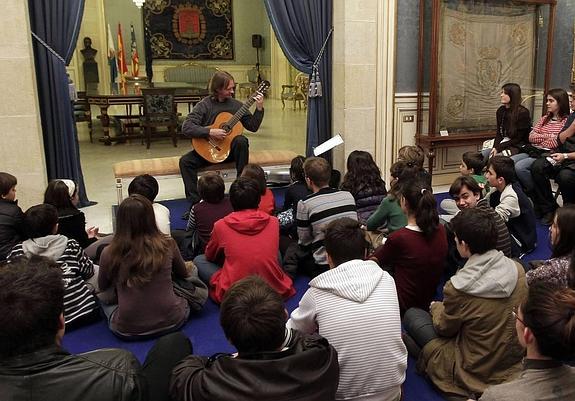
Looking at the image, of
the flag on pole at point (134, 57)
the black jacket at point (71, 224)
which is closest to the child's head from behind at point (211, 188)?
the black jacket at point (71, 224)

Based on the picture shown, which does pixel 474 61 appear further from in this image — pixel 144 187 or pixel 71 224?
pixel 71 224

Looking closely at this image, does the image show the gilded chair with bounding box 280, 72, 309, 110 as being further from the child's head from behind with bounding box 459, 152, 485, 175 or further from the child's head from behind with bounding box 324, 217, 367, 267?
the child's head from behind with bounding box 324, 217, 367, 267

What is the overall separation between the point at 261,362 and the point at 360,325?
0.55 m

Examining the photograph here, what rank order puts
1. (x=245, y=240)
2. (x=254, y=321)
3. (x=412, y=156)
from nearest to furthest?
(x=254, y=321), (x=245, y=240), (x=412, y=156)

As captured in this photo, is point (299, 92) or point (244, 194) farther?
point (299, 92)

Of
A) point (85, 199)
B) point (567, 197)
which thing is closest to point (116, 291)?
point (85, 199)

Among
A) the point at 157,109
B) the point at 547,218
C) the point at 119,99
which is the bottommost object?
the point at 547,218

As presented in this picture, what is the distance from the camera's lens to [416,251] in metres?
2.50

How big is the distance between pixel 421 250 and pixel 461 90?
3376 millimetres

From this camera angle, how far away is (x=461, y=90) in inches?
213

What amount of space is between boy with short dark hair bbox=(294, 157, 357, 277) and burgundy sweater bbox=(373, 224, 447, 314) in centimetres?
54

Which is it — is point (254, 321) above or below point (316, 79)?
below

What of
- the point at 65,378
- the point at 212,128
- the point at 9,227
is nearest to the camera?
the point at 65,378

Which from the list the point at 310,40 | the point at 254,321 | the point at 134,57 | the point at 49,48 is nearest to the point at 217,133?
the point at 310,40
